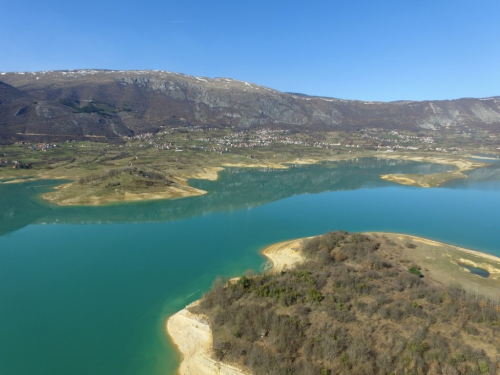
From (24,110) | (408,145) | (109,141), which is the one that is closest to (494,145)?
(408,145)

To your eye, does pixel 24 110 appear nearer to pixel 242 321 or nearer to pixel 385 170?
pixel 385 170

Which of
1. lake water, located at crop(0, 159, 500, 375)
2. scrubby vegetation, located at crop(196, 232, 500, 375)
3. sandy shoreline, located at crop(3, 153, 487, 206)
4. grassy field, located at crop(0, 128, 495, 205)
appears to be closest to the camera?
scrubby vegetation, located at crop(196, 232, 500, 375)

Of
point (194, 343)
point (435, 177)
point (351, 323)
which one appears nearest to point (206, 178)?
point (435, 177)

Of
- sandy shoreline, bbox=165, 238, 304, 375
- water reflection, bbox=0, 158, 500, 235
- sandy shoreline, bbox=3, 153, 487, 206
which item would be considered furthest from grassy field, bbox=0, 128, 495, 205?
sandy shoreline, bbox=165, 238, 304, 375

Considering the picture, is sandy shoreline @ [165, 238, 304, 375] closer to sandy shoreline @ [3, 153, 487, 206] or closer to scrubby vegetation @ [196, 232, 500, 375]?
scrubby vegetation @ [196, 232, 500, 375]

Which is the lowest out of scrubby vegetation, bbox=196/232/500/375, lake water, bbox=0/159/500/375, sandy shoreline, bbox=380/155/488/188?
lake water, bbox=0/159/500/375

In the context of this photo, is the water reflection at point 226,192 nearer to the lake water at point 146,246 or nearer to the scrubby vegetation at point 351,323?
the lake water at point 146,246

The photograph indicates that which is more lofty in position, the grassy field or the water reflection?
the grassy field
